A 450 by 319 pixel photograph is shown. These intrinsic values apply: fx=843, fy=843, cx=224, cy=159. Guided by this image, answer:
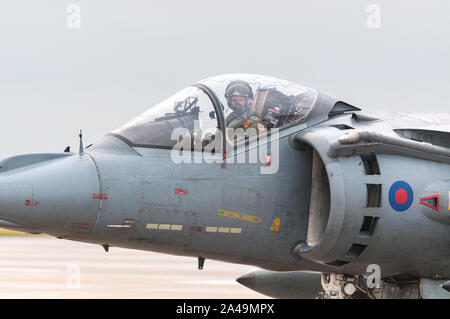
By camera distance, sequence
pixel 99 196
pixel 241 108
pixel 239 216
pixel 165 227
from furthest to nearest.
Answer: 1. pixel 241 108
2. pixel 239 216
3. pixel 165 227
4. pixel 99 196

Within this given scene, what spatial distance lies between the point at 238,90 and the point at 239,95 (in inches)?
2.4

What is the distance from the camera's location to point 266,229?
25.9ft

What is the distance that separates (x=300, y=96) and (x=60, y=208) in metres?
2.74

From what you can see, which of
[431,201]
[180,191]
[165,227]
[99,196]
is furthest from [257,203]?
[431,201]

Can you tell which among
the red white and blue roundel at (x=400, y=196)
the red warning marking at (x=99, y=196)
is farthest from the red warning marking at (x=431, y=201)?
the red warning marking at (x=99, y=196)

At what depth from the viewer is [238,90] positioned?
8.12m

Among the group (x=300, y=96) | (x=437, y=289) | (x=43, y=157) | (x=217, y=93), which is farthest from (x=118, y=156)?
(x=437, y=289)

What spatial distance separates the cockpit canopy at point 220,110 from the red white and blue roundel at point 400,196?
115 cm

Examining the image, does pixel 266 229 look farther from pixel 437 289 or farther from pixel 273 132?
pixel 437 289

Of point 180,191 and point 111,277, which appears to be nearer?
point 180,191

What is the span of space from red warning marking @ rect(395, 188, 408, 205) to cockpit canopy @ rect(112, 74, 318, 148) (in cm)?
118

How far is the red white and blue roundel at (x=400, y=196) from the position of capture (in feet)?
25.4

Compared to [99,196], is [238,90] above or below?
above

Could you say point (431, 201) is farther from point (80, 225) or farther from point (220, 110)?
point (80, 225)
